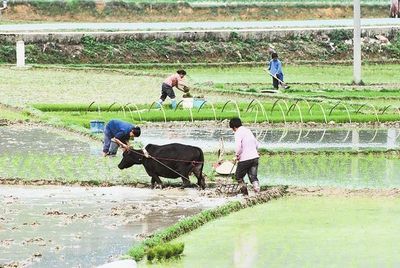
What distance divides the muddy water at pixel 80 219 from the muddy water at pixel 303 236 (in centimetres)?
63

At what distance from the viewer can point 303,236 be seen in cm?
1456

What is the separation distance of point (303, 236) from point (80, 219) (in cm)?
251

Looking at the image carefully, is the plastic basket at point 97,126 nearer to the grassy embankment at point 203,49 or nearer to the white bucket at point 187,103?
the white bucket at point 187,103

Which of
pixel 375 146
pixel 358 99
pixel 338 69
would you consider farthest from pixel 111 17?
pixel 375 146

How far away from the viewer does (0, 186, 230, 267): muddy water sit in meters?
13.5

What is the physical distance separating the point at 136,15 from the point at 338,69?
561 inches

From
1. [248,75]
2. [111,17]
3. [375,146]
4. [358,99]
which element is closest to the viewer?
[375,146]

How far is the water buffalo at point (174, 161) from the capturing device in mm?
17844

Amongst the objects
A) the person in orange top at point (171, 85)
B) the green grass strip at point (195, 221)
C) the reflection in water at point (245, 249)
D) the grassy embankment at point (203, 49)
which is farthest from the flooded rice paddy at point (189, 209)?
the grassy embankment at point (203, 49)

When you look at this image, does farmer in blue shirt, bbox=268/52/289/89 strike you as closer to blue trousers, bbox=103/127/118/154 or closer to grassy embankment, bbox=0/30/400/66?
grassy embankment, bbox=0/30/400/66

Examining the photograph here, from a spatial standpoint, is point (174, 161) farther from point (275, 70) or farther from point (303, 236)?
point (275, 70)

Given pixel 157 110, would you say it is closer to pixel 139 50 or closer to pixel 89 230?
pixel 89 230

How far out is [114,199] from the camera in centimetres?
1719

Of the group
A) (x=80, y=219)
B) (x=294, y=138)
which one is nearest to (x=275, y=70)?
(x=294, y=138)
